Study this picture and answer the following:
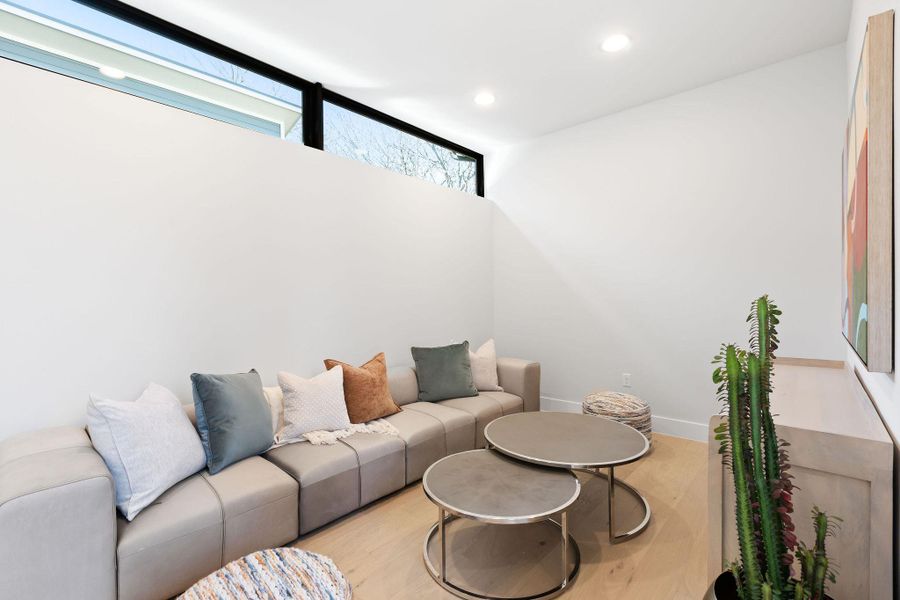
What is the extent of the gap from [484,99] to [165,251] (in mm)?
2538

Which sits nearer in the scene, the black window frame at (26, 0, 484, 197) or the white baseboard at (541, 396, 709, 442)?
the black window frame at (26, 0, 484, 197)

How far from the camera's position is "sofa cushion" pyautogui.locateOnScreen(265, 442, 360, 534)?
2.21m

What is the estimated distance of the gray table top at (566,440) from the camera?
2105 millimetres

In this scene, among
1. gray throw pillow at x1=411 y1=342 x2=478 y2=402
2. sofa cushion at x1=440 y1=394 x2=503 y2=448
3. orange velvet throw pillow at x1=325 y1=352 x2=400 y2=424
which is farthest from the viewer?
gray throw pillow at x1=411 y1=342 x2=478 y2=402

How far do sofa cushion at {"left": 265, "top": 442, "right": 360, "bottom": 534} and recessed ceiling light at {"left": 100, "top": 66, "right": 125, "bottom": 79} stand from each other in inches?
86.8

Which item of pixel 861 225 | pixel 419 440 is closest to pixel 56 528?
pixel 419 440

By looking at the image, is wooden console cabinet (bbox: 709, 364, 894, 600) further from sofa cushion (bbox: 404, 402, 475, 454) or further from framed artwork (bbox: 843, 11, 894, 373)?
sofa cushion (bbox: 404, 402, 475, 454)

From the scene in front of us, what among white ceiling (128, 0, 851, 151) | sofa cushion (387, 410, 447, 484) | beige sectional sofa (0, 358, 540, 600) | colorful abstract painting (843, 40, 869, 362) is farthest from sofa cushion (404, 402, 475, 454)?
white ceiling (128, 0, 851, 151)

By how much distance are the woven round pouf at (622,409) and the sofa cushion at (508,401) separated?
0.53 metres

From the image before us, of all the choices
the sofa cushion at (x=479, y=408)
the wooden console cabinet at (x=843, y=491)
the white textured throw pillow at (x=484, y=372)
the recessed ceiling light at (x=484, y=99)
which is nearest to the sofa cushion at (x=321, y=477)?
the sofa cushion at (x=479, y=408)

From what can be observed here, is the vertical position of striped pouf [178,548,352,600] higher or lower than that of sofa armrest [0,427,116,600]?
lower

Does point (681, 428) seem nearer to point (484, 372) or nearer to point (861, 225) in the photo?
point (484, 372)

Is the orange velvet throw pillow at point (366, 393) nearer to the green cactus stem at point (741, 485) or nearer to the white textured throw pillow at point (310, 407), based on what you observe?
the white textured throw pillow at point (310, 407)

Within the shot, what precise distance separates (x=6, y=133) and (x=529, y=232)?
3771 mm
